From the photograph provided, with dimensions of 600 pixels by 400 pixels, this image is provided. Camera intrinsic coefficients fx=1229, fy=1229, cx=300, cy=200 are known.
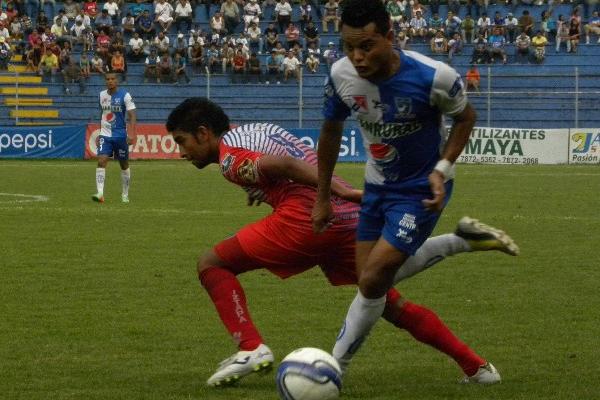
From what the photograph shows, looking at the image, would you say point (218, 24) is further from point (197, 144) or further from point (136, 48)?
point (197, 144)

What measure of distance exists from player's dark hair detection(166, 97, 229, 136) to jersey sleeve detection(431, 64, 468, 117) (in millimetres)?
1461

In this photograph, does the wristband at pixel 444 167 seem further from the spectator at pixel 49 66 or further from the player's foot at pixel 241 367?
the spectator at pixel 49 66

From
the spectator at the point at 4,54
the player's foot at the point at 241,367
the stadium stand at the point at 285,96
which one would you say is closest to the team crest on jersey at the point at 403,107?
the player's foot at the point at 241,367

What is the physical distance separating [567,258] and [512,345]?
18.4ft

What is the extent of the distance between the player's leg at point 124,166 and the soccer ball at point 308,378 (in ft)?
54.0

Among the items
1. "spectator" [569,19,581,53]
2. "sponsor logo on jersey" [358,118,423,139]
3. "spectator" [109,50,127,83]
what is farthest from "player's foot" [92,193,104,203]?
"spectator" [569,19,581,53]

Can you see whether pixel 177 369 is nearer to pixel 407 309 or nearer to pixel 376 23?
pixel 407 309

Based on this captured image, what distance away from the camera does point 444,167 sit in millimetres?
6375

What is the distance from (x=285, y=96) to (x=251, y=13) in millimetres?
5658

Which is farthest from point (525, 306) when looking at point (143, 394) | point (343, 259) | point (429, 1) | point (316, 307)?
point (429, 1)

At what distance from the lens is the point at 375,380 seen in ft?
23.7

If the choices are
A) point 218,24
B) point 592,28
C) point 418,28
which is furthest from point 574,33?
point 218,24

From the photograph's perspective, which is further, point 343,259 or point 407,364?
point 407,364

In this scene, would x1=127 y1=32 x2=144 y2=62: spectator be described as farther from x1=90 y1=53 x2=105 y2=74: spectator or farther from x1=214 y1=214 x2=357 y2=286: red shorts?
x1=214 y1=214 x2=357 y2=286: red shorts
